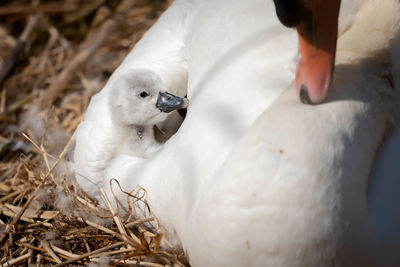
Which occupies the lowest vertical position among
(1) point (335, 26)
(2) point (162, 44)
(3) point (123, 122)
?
(3) point (123, 122)

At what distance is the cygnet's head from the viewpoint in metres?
1.97

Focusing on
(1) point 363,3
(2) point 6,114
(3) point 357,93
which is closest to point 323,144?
(3) point 357,93

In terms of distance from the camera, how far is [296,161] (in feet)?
3.82

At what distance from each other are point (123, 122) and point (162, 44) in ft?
1.08

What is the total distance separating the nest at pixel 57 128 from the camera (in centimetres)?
178

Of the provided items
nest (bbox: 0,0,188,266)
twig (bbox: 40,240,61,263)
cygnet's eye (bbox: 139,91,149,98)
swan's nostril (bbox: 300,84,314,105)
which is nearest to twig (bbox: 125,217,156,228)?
nest (bbox: 0,0,188,266)

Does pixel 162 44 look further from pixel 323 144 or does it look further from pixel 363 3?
pixel 323 144

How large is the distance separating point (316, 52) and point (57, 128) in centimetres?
166

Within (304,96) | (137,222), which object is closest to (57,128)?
(137,222)

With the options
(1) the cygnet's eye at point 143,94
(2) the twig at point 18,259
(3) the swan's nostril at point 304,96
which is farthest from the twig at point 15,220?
(3) the swan's nostril at point 304,96

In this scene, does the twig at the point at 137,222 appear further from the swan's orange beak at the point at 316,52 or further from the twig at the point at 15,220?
the swan's orange beak at the point at 316,52

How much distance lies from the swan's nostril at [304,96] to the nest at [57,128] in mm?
622

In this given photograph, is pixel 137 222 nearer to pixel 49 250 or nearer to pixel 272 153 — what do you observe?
pixel 49 250

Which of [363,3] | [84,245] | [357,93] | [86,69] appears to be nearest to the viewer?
[357,93]
